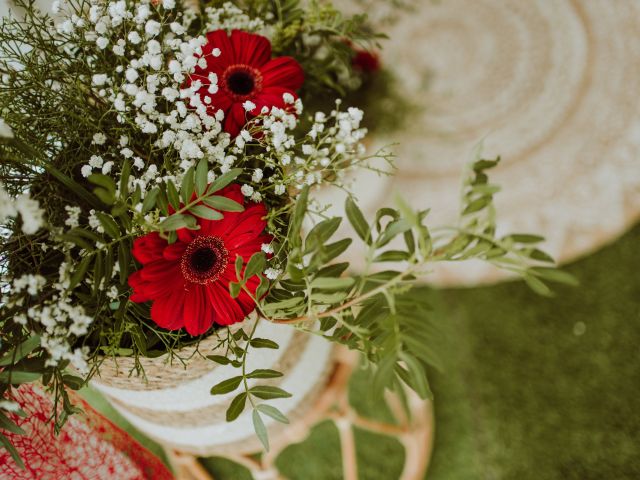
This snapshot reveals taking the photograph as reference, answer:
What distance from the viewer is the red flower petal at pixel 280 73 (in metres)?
0.55

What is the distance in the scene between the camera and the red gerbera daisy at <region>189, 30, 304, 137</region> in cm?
53

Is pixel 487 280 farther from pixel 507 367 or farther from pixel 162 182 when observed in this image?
pixel 162 182

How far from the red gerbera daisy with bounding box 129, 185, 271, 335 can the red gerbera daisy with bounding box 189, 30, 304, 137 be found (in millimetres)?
92

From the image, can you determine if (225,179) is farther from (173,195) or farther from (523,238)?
(523,238)

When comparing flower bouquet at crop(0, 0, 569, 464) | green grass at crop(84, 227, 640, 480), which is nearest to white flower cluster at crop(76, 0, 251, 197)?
flower bouquet at crop(0, 0, 569, 464)

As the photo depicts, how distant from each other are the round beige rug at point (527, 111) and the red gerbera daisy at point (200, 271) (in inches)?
40.6

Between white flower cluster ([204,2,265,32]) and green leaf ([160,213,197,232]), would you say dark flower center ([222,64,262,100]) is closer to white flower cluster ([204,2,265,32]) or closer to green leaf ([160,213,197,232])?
white flower cluster ([204,2,265,32])

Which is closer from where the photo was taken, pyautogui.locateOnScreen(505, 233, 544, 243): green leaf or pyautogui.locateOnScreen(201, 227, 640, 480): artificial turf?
pyautogui.locateOnScreen(505, 233, 544, 243): green leaf

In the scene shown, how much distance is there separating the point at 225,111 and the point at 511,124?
1.23 meters

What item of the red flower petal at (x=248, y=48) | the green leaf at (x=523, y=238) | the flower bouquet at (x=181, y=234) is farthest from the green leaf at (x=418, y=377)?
the red flower petal at (x=248, y=48)

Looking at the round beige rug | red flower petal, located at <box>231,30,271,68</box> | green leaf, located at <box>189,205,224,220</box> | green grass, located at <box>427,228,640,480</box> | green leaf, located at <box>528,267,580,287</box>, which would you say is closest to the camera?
green leaf, located at <box>528,267,580,287</box>

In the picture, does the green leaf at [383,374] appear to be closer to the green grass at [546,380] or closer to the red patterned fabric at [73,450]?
the red patterned fabric at [73,450]

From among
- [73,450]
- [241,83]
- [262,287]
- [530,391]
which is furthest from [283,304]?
[530,391]

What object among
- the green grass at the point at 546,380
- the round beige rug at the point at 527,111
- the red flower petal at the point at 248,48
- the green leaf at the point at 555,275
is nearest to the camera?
the green leaf at the point at 555,275
